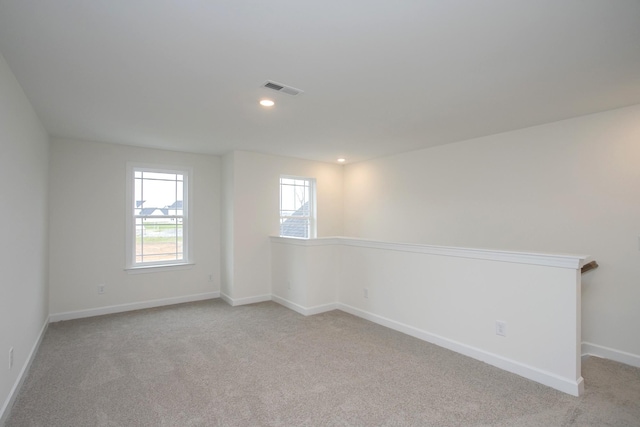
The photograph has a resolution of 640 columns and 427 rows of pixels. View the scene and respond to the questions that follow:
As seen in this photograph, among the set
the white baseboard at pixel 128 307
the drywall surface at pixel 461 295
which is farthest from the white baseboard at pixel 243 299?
the drywall surface at pixel 461 295

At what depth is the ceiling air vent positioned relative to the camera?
2.47 meters

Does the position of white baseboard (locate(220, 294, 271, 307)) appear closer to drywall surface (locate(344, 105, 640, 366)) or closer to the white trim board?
the white trim board

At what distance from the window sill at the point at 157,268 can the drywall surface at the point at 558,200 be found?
11.6 feet

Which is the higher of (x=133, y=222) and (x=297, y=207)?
(x=297, y=207)

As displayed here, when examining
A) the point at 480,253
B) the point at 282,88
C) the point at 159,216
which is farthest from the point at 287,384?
the point at 159,216

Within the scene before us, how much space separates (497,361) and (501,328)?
0.95ft

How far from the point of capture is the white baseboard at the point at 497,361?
2.42 metres

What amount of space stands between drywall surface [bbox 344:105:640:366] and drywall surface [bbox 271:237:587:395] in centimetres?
23

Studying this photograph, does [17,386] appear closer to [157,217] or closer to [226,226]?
[157,217]

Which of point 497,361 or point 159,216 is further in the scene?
point 159,216

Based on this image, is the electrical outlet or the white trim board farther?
the electrical outlet

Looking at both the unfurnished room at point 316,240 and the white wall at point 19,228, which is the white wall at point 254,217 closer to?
the unfurnished room at point 316,240

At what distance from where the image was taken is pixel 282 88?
2.54 meters

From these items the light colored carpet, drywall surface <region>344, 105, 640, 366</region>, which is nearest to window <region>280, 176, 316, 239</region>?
drywall surface <region>344, 105, 640, 366</region>
